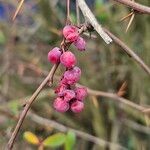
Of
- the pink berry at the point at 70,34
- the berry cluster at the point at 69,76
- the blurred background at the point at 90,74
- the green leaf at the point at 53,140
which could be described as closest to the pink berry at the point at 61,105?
the berry cluster at the point at 69,76

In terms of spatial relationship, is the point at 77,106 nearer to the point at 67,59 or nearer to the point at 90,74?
the point at 67,59

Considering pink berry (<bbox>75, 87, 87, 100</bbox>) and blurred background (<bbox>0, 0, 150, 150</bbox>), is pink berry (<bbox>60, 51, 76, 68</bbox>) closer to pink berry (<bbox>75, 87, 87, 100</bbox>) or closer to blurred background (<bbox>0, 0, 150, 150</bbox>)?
pink berry (<bbox>75, 87, 87, 100</bbox>)

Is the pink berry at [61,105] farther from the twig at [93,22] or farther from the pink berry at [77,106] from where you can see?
the twig at [93,22]

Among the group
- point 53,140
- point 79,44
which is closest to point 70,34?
point 79,44

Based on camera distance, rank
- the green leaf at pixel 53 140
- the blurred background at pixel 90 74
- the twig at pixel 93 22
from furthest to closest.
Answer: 1. the blurred background at pixel 90 74
2. the green leaf at pixel 53 140
3. the twig at pixel 93 22

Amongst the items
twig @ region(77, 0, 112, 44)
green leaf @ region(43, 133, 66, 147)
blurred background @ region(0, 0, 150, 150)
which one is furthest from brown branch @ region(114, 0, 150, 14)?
blurred background @ region(0, 0, 150, 150)

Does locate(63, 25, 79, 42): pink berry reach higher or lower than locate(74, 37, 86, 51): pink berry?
higher
